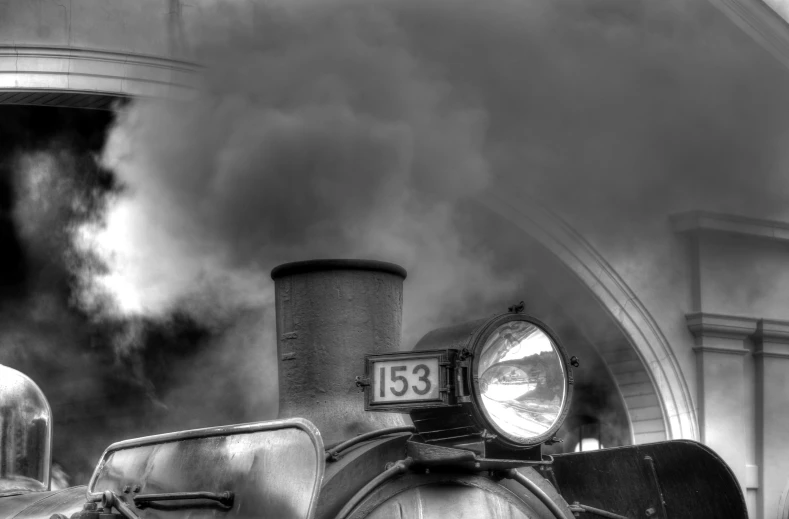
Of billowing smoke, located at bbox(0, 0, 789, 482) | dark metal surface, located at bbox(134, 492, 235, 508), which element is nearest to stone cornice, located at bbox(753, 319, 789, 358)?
billowing smoke, located at bbox(0, 0, 789, 482)

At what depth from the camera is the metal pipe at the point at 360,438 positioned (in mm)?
2434

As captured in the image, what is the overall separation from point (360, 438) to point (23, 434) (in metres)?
1.92

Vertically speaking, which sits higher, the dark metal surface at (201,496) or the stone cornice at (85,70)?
the stone cornice at (85,70)

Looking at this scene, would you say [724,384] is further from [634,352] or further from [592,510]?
[592,510]

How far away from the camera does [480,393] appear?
2369mm

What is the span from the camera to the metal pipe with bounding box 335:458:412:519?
7.59 ft

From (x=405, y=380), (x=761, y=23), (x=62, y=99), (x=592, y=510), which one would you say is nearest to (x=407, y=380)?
(x=405, y=380)

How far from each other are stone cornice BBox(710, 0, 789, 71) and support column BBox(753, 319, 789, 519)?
265 centimetres

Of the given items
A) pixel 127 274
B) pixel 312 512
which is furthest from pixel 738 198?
pixel 312 512

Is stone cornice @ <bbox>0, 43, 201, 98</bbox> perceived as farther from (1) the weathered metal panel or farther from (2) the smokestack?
(2) the smokestack

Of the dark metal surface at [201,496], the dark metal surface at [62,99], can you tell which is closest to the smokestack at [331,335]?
the dark metal surface at [201,496]

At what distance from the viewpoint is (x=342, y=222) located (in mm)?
3184

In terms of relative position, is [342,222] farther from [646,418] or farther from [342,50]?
[646,418]

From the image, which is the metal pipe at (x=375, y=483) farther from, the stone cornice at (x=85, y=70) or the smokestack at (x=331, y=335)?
the stone cornice at (x=85, y=70)
